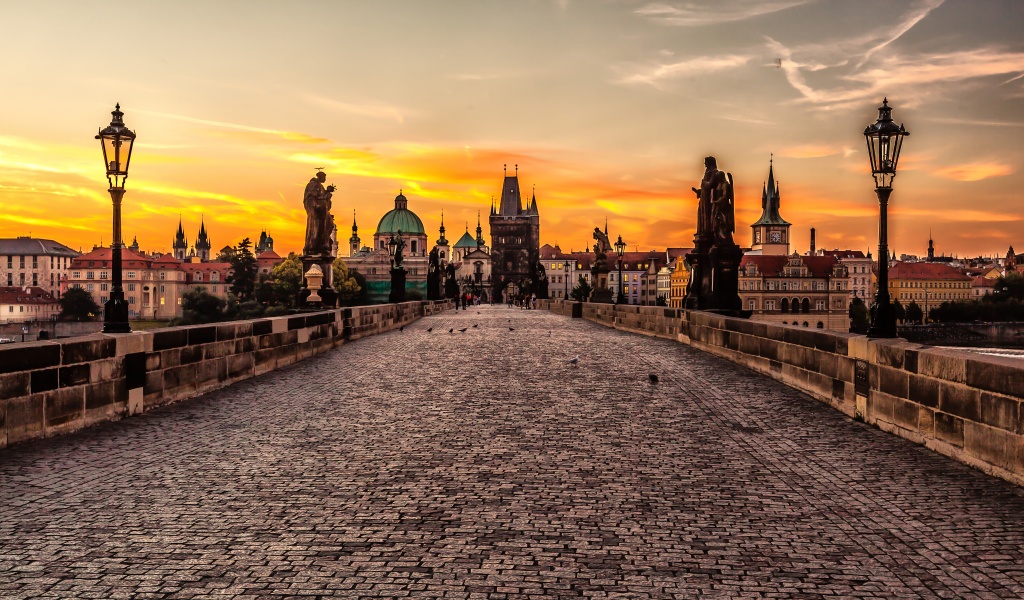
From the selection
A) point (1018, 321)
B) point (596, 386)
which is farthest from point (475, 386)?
point (1018, 321)

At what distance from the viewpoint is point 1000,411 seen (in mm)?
6523

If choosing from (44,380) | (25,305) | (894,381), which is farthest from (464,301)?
(25,305)

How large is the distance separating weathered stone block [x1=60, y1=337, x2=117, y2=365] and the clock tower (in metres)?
170

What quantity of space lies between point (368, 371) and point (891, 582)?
37.7 feet

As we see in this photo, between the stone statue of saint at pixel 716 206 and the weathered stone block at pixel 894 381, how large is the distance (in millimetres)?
12633

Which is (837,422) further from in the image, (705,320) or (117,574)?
(705,320)

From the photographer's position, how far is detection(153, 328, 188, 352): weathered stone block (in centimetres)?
1045

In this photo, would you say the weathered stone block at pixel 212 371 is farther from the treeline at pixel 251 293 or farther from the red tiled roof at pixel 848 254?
the red tiled roof at pixel 848 254

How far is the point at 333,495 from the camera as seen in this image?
6051 mm

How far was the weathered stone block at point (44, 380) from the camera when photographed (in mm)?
8016

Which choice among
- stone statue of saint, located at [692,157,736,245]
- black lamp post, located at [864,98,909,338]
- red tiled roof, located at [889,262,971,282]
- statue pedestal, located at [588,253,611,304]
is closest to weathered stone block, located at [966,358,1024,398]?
black lamp post, located at [864,98,909,338]

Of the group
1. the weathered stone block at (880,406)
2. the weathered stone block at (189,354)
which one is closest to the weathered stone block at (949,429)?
the weathered stone block at (880,406)

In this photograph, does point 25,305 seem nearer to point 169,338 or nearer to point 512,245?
point 512,245

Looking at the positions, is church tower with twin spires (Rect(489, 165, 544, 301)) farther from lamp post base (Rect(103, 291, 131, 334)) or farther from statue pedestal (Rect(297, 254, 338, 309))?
lamp post base (Rect(103, 291, 131, 334))
